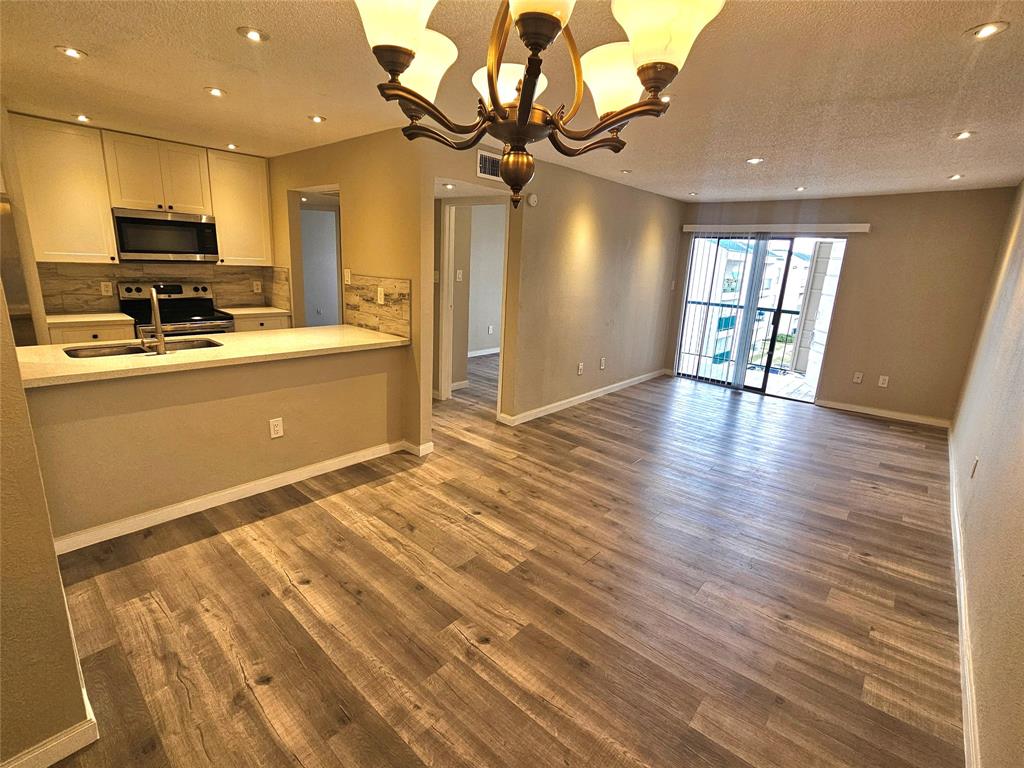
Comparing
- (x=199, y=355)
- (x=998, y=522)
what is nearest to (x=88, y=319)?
(x=199, y=355)

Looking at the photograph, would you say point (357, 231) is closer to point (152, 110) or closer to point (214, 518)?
point (152, 110)

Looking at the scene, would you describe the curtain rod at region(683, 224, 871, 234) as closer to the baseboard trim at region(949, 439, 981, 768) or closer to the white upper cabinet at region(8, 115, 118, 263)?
the baseboard trim at region(949, 439, 981, 768)

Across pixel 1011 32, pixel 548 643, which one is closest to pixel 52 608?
pixel 548 643

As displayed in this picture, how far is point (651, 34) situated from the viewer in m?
1.13

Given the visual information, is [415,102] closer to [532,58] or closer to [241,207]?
[532,58]

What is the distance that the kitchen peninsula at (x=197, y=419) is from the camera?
91.3 inches

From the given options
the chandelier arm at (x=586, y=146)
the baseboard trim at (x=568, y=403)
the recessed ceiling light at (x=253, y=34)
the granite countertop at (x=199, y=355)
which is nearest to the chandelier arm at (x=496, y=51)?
the chandelier arm at (x=586, y=146)

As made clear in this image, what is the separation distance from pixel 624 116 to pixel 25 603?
6.91 ft

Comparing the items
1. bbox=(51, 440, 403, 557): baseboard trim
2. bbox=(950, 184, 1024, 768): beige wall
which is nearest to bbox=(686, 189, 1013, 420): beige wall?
bbox=(950, 184, 1024, 768): beige wall

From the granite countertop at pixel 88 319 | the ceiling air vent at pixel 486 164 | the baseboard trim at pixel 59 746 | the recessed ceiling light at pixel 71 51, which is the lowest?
the baseboard trim at pixel 59 746

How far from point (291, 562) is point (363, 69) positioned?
246cm

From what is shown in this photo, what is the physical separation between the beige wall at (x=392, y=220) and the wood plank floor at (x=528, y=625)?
2.24 ft

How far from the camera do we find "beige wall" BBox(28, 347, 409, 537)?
2.32m

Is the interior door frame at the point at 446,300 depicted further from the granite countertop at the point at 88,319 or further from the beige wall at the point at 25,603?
the beige wall at the point at 25,603
